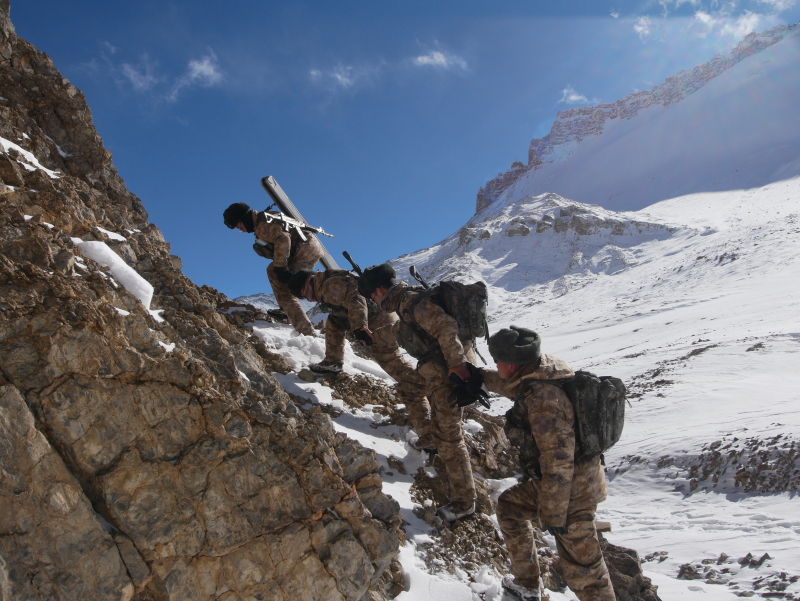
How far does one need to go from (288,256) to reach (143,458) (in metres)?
4.92

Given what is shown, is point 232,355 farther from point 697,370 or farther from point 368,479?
point 697,370

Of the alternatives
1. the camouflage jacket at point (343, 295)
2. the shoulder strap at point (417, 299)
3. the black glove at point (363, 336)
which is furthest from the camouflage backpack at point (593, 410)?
the camouflage jacket at point (343, 295)

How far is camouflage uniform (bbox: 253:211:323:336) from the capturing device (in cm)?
743

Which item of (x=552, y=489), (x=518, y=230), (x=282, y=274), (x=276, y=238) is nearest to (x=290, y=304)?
(x=282, y=274)

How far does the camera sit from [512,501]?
381cm

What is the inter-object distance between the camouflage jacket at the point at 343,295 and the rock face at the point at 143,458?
7.69 ft

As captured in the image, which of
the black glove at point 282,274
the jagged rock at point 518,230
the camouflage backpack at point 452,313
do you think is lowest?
the camouflage backpack at point 452,313

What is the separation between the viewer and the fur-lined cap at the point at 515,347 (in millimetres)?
3625

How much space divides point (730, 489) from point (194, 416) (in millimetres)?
6567

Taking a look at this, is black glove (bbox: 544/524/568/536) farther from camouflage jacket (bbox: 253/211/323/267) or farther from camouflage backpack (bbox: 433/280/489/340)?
camouflage jacket (bbox: 253/211/323/267)

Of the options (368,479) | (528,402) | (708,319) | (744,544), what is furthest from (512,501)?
(708,319)

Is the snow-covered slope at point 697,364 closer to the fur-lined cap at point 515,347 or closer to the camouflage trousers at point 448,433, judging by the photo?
the camouflage trousers at point 448,433

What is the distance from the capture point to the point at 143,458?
114 inches

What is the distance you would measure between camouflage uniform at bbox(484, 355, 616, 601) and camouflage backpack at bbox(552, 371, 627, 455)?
0.27 feet
